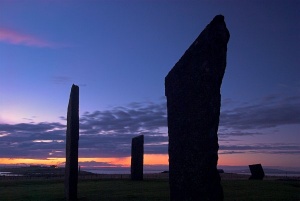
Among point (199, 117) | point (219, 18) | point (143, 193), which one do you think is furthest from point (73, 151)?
point (219, 18)

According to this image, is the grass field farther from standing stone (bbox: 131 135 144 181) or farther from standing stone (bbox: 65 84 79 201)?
standing stone (bbox: 131 135 144 181)

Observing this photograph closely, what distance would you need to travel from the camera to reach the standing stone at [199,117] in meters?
8.45

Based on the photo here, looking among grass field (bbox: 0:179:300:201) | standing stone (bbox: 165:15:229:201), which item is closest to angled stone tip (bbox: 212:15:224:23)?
standing stone (bbox: 165:15:229:201)

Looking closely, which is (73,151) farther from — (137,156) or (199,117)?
(137,156)

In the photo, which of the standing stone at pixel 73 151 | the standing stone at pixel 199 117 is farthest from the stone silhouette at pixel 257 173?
the standing stone at pixel 199 117

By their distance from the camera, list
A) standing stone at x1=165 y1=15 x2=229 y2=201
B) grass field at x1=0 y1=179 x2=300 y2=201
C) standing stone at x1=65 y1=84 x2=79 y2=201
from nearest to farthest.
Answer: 1. standing stone at x1=165 y1=15 x2=229 y2=201
2. grass field at x1=0 y1=179 x2=300 y2=201
3. standing stone at x1=65 y1=84 x2=79 y2=201

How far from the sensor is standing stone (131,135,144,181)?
28.7m

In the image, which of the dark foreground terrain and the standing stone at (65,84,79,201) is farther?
the standing stone at (65,84,79,201)

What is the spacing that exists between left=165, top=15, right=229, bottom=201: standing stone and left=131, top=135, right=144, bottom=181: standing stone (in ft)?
62.0

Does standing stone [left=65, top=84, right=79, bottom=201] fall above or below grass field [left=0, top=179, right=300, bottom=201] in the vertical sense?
above

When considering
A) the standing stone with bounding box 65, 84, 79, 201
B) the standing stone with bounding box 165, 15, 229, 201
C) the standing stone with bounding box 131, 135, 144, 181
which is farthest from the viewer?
the standing stone with bounding box 131, 135, 144, 181

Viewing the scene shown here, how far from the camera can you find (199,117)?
8.84 meters

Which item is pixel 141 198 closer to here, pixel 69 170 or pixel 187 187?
pixel 69 170

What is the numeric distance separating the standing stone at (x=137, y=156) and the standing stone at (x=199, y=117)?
1889cm
